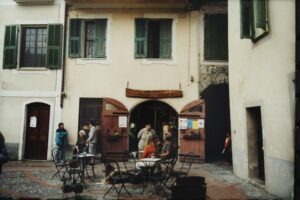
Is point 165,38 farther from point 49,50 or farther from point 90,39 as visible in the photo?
point 49,50

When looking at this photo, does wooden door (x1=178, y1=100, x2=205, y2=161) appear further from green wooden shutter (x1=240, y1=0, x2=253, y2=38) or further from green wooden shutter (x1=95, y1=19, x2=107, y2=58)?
green wooden shutter (x1=240, y1=0, x2=253, y2=38)

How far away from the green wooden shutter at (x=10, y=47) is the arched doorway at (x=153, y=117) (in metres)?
5.29

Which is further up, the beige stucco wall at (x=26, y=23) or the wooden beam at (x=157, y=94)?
the beige stucco wall at (x=26, y=23)

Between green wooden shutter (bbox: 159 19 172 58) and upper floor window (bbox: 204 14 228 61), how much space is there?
144 cm

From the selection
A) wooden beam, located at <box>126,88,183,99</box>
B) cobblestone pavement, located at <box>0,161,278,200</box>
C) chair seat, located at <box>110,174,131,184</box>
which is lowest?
cobblestone pavement, located at <box>0,161,278,200</box>

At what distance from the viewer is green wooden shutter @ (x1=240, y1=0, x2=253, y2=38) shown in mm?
8738

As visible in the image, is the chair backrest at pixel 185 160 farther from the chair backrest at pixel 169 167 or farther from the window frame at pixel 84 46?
the window frame at pixel 84 46

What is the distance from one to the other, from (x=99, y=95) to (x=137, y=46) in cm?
249

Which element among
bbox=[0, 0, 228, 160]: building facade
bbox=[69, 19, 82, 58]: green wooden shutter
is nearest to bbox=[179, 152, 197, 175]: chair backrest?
bbox=[0, 0, 228, 160]: building facade

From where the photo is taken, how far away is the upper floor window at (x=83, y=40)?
13.9 m

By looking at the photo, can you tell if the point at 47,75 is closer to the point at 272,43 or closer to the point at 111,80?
the point at 111,80

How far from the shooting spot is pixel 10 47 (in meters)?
14.1

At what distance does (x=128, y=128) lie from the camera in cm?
1342

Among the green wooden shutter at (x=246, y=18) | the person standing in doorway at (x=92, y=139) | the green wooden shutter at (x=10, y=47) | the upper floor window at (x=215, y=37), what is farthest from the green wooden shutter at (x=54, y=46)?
the green wooden shutter at (x=246, y=18)
